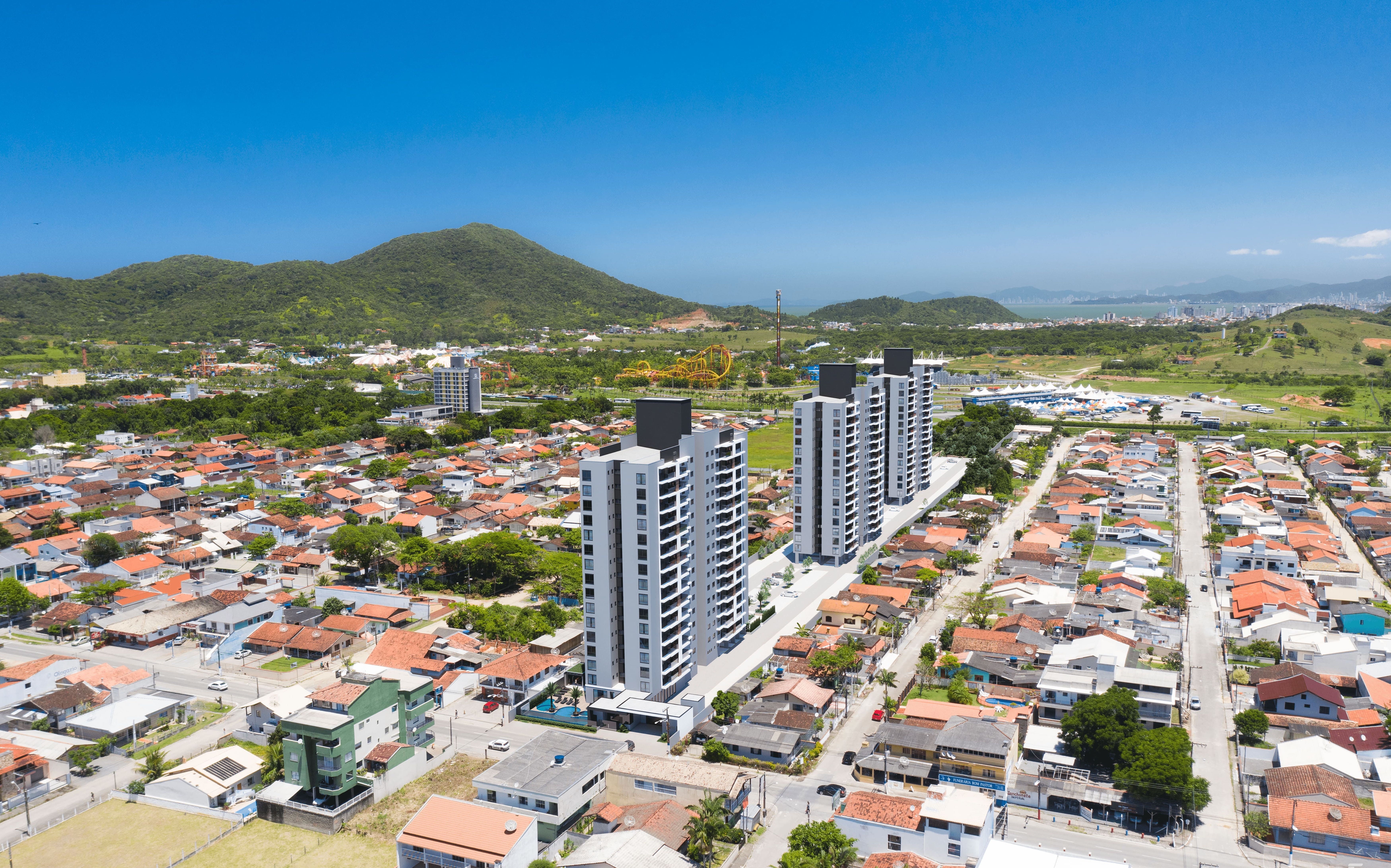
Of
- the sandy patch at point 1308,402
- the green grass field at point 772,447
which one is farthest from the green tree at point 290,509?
the sandy patch at point 1308,402

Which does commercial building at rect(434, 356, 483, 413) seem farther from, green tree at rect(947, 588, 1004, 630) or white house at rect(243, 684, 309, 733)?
white house at rect(243, 684, 309, 733)

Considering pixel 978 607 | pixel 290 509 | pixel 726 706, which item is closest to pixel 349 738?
pixel 726 706

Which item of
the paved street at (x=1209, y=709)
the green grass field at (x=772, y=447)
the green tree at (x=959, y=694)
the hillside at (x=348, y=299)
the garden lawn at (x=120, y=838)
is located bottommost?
→ the paved street at (x=1209, y=709)

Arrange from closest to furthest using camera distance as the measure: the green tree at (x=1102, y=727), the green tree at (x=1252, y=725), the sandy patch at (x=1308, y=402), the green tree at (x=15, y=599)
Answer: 1. the green tree at (x=1102, y=727)
2. the green tree at (x=1252, y=725)
3. the green tree at (x=15, y=599)
4. the sandy patch at (x=1308, y=402)

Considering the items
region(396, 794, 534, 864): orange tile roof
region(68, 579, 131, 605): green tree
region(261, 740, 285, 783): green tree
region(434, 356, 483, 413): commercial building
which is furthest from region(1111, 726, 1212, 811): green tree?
region(434, 356, 483, 413): commercial building

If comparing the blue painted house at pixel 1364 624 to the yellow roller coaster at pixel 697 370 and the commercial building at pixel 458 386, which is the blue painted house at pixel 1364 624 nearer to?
the commercial building at pixel 458 386

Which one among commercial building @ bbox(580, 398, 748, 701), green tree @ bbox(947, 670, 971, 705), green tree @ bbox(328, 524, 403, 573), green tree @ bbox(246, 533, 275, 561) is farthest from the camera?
green tree @ bbox(246, 533, 275, 561)
